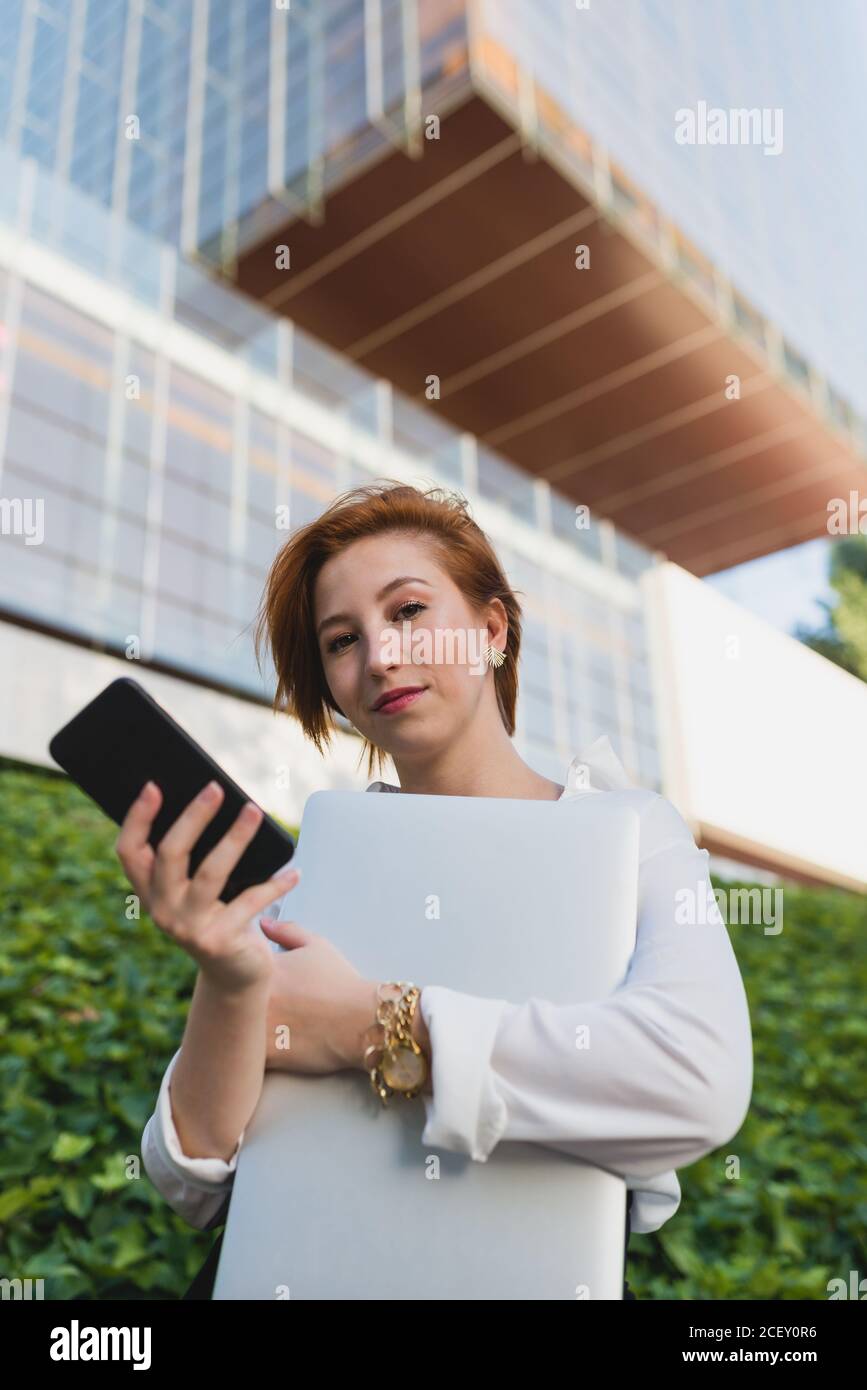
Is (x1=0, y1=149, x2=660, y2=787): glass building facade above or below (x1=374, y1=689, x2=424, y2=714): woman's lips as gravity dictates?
above

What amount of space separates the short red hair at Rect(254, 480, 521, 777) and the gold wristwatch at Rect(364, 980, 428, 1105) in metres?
0.63

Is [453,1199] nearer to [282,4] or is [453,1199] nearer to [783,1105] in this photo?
[783,1105]

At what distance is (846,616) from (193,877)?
24752 mm

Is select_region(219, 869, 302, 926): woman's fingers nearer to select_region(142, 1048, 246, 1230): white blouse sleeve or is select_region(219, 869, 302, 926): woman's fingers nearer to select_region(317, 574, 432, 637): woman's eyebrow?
select_region(142, 1048, 246, 1230): white blouse sleeve

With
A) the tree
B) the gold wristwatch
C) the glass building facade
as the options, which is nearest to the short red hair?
the gold wristwatch


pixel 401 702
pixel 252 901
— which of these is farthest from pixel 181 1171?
pixel 401 702

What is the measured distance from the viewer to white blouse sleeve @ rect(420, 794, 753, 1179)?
117cm

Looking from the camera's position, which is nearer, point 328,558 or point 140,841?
point 140,841

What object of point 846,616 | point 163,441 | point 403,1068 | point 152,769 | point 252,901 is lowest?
point 403,1068

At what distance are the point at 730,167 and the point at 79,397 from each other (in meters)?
11.4

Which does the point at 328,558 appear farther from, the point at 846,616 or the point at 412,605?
the point at 846,616

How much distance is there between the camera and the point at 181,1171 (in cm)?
131

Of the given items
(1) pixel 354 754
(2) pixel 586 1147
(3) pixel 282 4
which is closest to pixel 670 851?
(2) pixel 586 1147

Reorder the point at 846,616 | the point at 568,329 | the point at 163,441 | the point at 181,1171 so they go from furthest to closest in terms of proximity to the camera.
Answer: the point at 846,616 < the point at 163,441 < the point at 568,329 < the point at 181,1171
